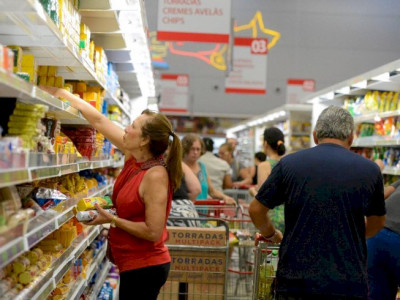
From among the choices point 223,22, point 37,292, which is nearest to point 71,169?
point 37,292

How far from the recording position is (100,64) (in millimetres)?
4535

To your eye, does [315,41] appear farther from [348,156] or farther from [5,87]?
[5,87]

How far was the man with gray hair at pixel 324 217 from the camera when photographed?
8.89 feet

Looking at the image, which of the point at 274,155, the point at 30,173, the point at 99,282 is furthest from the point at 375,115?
the point at 30,173

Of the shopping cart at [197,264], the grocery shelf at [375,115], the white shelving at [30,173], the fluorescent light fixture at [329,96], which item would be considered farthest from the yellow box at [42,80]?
the fluorescent light fixture at [329,96]

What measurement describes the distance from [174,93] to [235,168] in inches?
195

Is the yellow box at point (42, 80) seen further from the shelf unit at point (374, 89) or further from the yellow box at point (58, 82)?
the shelf unit at point (374, 89)

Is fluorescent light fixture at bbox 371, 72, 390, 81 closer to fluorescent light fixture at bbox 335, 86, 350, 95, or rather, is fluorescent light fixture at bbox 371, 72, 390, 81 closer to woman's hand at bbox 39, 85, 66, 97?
fluorescent light fixture at bbox 335, 86, 350, 95

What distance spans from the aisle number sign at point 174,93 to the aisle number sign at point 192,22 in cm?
819

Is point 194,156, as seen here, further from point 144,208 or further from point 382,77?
point 144,208

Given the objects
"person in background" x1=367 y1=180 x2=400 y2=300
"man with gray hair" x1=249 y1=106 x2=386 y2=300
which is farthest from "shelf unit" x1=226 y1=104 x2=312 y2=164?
"man with gray hair" x1=249 y1=106 x2=386 y2=300

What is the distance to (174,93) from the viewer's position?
639 inches

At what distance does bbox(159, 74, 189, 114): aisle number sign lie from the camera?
16016 millimetres

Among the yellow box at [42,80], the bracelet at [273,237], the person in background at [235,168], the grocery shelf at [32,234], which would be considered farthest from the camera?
the person in background at [235,168]
